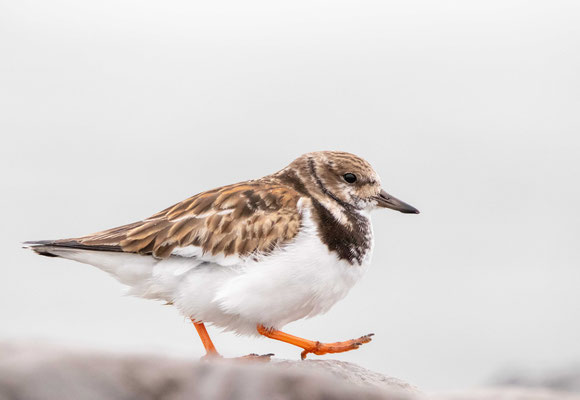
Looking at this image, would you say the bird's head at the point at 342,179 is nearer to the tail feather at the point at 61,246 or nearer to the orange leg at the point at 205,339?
the orange leg at the point at 205,339

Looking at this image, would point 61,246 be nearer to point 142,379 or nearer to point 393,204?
point 393,204

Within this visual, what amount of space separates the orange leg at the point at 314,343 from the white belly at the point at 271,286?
0.14 meters

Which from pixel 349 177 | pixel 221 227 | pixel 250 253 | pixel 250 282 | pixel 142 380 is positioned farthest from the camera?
pixel 349 177

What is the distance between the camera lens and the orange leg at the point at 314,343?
8266 mm

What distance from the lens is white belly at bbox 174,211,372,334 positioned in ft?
25.7

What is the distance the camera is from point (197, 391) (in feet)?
13.3

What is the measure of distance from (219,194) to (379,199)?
1.99 meters

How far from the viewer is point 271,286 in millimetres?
7832

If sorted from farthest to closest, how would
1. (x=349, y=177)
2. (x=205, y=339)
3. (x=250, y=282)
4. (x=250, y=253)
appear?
(x=349, y=177) < (x=205, y=339) < (x=250, y=253) < (x=250, y=282)

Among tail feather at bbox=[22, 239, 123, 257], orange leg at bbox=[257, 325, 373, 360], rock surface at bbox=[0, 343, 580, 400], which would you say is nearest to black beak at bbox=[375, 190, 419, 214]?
orange leg at bbox=[257, 325, 373, 360]

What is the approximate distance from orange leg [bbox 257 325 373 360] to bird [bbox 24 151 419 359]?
0.04 ft

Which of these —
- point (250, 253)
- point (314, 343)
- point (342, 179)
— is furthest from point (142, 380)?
point (342, 179)

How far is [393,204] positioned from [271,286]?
214cm

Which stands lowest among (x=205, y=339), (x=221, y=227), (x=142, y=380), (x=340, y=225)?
(x=142, y=380)
